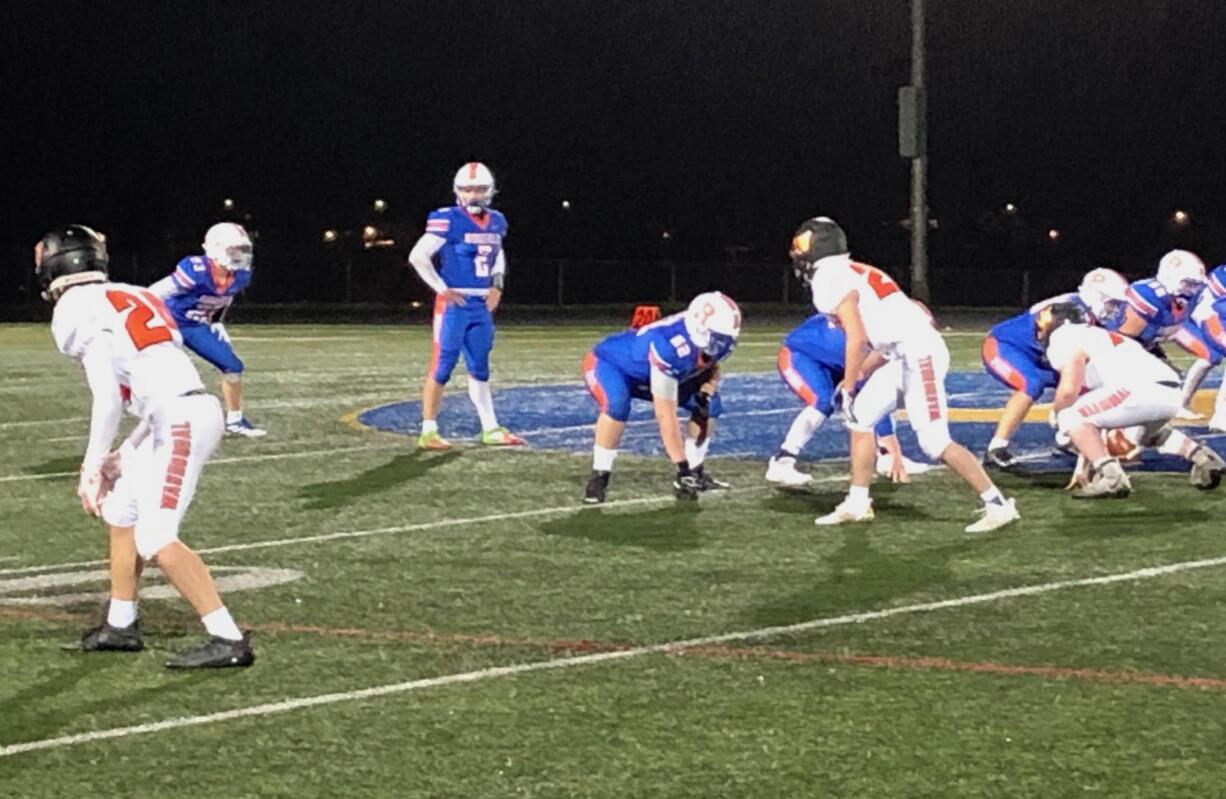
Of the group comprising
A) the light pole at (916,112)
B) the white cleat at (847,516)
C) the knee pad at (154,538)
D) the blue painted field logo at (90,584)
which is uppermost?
the light pole at (916,112)

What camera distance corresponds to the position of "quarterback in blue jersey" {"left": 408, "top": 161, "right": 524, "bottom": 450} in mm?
13867

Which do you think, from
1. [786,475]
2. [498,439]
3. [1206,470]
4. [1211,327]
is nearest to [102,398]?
[786,475]

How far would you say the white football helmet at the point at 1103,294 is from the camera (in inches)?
456

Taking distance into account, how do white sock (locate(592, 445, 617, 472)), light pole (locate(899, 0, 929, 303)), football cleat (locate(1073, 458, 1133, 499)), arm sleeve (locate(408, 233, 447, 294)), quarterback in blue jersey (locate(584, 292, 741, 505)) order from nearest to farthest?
1. quarterback in blue jersey (locate(584, 292, 741, 505))
2. football cleat (locate(1073, 458, 1133, 499))
3. white sock (locate(592, 445, 617, 472))
4. arm sleeve (locate(408, 233, 447, 294))
5. light pole (locate(899, 0, 929, 303))

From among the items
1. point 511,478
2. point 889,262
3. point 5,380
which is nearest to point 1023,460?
point 511,478

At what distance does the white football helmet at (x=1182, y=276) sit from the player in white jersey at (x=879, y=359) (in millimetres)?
3447

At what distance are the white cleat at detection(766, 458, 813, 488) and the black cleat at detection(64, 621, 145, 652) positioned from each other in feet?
17.5

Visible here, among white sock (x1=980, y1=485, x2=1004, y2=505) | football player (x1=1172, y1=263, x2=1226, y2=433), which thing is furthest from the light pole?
white sock (x1=980, y1=485, x2=1004, y2=505)

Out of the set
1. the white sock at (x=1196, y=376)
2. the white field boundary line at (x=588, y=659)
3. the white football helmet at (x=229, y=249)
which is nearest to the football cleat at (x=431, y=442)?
the white football helmet at (x=229, y=249)

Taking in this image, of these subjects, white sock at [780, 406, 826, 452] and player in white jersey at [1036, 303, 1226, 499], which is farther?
white sock at [780, 406, 826, 452]

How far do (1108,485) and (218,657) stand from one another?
19.1 feet

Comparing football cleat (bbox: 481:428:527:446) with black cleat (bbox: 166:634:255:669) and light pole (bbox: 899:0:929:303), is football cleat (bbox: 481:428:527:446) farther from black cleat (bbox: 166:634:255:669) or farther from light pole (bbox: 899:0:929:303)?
light pole (bbox: 899:0:929:303)

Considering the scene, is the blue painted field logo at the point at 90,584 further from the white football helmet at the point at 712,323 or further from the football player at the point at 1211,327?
the football player at the point at 1211,327

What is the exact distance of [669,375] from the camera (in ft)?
34.9
